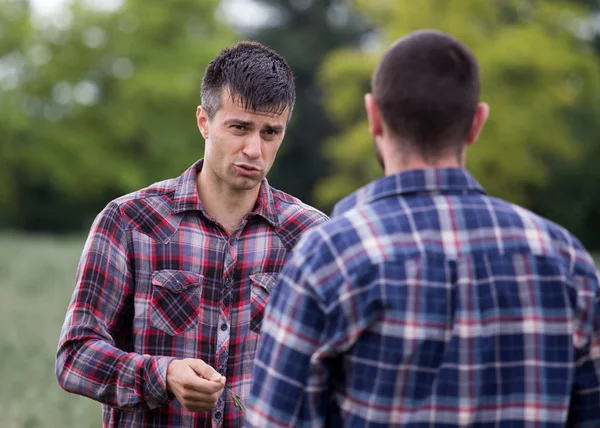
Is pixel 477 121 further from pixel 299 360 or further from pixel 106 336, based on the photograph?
pixel 106 336

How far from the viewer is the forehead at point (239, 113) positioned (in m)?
3.46

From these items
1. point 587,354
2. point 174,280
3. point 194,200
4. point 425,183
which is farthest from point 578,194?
point 425,183

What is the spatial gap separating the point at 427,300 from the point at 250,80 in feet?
4.74

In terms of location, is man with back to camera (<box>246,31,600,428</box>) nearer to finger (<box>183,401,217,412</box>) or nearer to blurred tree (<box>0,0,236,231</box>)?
finger (<box>183,401,217,412</box>)

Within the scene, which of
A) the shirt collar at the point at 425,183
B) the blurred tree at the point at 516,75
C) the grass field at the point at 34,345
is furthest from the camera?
the blurred tree at the point at 516,75

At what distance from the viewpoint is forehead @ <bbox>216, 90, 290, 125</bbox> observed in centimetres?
346

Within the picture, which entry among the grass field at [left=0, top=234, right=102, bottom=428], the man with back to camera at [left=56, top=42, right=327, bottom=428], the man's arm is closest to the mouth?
the man with back to camera at [left=56, top=42, right=327, bottom=428]

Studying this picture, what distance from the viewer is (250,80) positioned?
11.4 feet

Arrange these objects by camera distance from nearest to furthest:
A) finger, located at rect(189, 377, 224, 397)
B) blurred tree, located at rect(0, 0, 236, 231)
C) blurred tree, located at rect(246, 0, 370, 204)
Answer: finger, located at rect(189, 377, 224, 397) → blurred tree, located at rect(0, 0, 236, 231) → blurred tree, located at rect(246, 0, 370, 204)

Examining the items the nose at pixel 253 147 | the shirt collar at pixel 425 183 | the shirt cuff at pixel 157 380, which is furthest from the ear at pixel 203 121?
the shirt collar at pixel 425 183

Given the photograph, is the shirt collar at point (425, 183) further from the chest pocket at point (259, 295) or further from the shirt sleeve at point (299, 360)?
the chest pocket at point (259, 295)

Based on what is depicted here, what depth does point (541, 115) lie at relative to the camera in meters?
29.0

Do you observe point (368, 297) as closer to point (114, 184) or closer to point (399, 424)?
point (399, 424)

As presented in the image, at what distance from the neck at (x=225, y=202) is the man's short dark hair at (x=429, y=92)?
3.91 feet
